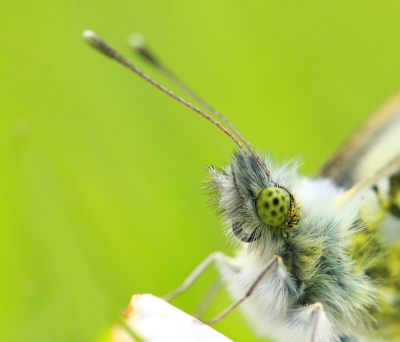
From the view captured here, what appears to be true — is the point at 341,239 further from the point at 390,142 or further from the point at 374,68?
the point at 374,68

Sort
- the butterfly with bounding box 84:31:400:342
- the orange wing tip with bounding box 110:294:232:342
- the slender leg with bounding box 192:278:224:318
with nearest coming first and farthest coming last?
the orange wing tip with bounding box 110:294:232:342 < the butterfly with bounding box 84:31:400:342 < the slender leg with bounding box 192:278:224:318

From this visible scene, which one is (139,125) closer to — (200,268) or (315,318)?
(200,268)

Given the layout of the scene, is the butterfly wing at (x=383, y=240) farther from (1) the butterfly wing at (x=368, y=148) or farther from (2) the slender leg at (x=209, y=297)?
(2) the slender leg at (x=209, y=297)

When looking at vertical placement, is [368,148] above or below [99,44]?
above

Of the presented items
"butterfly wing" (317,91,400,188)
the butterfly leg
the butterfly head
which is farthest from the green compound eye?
"butterfly wing" (317,91,400,188)

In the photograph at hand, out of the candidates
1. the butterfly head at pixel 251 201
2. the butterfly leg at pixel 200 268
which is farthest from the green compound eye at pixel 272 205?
the butterfly leg at pixel 200 268

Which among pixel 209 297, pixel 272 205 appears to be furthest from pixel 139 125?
pixel 272 205

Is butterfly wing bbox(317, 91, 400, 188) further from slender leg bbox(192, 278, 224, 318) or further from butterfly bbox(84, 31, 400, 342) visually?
slender leg bbox(192, 278, 224, 318)
